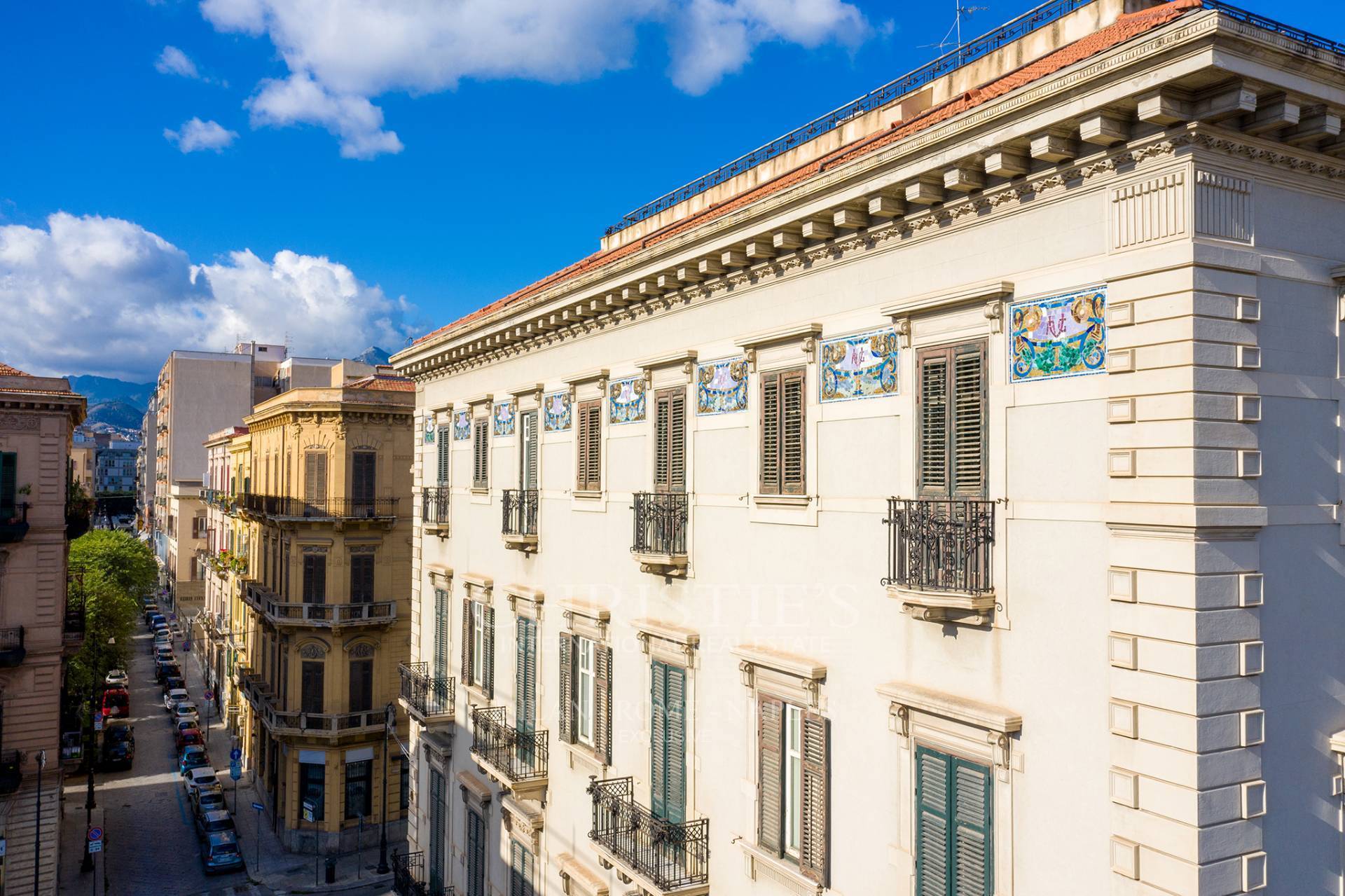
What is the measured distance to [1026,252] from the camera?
9516 mm

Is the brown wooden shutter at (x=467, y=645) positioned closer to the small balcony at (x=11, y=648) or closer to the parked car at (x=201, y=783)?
the small balcony at (x=11, y=648)

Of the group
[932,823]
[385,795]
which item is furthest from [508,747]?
[385,795]

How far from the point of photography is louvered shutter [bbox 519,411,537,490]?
65.3ft

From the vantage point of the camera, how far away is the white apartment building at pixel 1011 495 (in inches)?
322

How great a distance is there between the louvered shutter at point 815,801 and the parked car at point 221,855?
28425 mm

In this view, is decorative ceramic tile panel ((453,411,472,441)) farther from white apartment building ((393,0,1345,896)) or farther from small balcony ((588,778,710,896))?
small balcony ((588,778,710,896))

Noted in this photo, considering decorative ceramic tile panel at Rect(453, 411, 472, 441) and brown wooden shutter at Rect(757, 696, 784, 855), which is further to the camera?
decorative ceramic tile panel at Rect(453, 411, 472, 441)

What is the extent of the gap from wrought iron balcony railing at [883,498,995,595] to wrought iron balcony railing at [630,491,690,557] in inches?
191

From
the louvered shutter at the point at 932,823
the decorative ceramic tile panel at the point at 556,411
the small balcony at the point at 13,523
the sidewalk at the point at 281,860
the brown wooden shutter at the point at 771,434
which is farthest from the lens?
the sidewalk at the point at 281,860

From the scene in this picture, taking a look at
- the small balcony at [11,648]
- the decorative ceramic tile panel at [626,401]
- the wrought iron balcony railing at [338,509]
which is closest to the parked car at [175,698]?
the wrought iron balcony railing at [338,509]

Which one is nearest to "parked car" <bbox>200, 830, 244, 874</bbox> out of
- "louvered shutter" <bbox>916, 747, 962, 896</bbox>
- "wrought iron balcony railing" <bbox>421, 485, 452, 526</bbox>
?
"wrought iron balcony railing" <bbox>421, 485, 452, 526</bbox>

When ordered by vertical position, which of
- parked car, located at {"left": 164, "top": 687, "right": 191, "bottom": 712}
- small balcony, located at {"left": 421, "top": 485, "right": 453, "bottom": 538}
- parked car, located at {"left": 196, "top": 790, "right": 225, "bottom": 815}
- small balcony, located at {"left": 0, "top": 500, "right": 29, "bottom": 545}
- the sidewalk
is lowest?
the sidewalk

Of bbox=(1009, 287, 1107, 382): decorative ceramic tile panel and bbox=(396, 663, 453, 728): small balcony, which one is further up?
bbox=(1009, 287, 1107, 382): decorative ceramic tile panel

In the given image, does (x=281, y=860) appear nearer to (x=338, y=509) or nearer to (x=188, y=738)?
(x=338, y=509)
